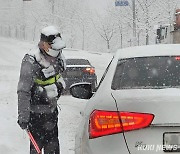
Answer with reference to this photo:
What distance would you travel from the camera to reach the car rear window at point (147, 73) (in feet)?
12.3

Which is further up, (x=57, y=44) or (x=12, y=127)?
(x=57, y=44)

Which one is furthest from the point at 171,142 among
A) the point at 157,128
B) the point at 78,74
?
the point at 78,74

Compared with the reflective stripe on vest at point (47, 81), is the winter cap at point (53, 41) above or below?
above

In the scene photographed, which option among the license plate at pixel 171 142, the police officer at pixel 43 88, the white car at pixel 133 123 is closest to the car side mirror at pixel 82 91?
the police officer at pixel 43 88

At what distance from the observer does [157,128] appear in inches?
113

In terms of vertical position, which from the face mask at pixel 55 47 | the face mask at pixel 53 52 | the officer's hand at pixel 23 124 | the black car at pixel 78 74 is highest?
the face mask at pixel 55 47

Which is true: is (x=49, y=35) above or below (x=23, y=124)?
above

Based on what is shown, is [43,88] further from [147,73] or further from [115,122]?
[115,122]

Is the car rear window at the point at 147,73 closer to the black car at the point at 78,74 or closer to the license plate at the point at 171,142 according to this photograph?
the license plate at the point at 171,142

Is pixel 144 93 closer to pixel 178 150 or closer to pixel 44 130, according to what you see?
pixel 178 150

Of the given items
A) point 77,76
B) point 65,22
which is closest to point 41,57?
point 77,76

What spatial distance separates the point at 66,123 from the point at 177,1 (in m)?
42.8

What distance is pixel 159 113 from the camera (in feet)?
9.41

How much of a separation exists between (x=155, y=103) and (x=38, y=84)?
77.3 inches
